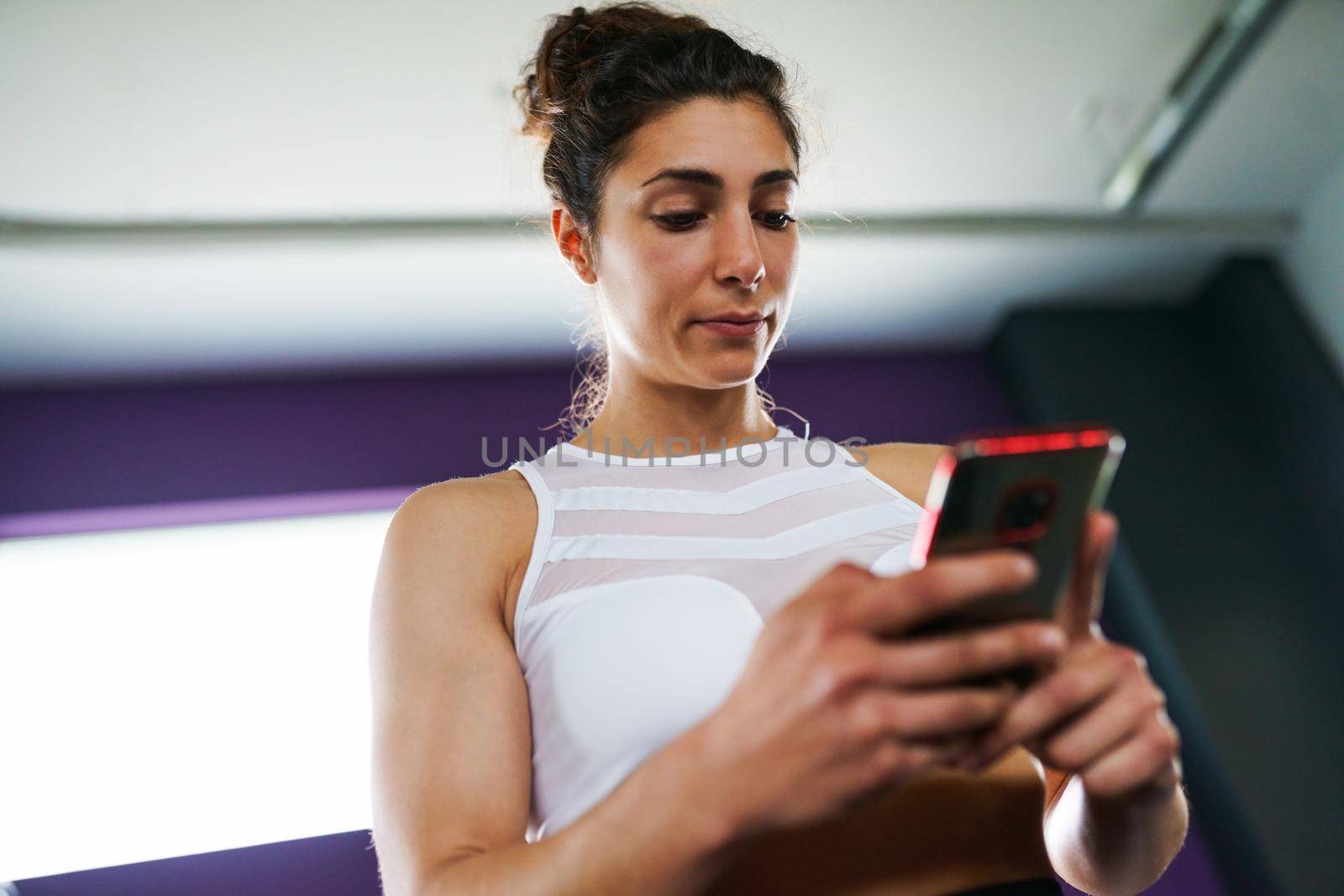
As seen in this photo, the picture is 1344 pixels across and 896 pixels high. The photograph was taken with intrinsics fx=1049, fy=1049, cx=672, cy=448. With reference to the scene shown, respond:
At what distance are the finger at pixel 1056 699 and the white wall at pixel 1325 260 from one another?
3.06m

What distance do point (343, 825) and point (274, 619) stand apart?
1.83 ft

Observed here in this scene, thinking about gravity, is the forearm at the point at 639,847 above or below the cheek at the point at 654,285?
below

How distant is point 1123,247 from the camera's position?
10.2 ft

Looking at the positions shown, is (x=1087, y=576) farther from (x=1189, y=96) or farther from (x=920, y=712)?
(x=1189, y=96)

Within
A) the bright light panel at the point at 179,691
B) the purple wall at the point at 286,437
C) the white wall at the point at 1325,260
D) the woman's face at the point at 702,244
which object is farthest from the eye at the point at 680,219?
the white wall at the point at 1325,260

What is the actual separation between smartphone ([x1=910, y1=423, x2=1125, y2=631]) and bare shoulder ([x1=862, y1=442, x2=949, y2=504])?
0.55 meters

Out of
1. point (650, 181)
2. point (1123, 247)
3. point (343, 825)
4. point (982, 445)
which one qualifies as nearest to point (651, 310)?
point (650, 181)

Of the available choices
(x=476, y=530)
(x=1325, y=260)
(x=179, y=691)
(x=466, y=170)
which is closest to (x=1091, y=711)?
(x=476, y=530)

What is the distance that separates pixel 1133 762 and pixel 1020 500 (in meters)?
0.19

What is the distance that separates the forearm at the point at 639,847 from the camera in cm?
52

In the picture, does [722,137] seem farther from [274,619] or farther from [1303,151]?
[1303,151]

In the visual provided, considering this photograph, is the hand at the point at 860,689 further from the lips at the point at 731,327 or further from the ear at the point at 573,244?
the ear at the point at 573,244

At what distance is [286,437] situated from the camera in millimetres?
2928

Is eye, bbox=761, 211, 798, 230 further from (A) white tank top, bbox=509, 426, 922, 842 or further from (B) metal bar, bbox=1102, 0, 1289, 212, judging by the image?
(B) metal bar, bbox=1102, 0, 1289, 212
